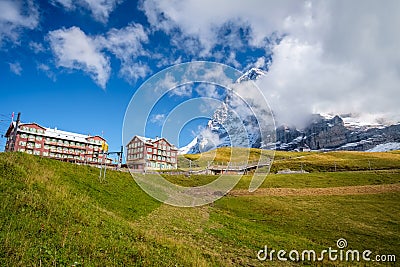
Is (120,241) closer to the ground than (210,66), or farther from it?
closer to the ground

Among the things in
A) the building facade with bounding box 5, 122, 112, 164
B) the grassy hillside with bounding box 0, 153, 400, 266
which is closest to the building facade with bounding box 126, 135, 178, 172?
the grassy hillside with bounding box 0, 153, 400, 266

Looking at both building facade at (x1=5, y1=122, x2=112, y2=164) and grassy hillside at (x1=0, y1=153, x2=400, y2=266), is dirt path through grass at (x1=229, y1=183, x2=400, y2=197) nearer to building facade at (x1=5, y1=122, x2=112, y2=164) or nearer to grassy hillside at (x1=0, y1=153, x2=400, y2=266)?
grassy hillside at (x1=0, y1=153, x2=400, y2=266)

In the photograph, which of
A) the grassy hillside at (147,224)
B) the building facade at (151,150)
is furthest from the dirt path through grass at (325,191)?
the building facade at (151,150)

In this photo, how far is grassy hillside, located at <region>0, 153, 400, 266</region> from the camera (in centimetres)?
1146

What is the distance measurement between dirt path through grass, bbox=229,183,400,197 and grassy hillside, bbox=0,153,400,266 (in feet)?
8.00

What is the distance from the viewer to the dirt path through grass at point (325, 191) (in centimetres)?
4706

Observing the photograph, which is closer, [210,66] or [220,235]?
[210,66]

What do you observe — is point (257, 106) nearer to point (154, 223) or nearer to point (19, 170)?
point (154, 223)

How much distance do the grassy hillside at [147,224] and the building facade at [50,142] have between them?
78625mm

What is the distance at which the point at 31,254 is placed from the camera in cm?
998

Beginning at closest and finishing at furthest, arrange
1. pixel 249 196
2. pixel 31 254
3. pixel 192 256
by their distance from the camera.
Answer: pixel 31 254
pixel 192 256
pixel 249 196

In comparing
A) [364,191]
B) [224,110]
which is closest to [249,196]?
[364,191]

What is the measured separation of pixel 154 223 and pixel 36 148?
357 ft

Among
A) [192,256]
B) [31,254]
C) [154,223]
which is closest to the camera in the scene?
[31,254]
